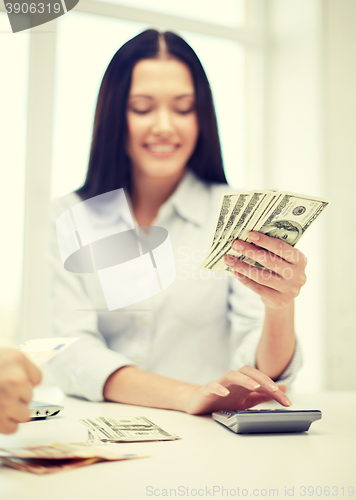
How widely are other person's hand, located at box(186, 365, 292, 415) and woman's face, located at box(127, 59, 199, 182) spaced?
0.62 meters

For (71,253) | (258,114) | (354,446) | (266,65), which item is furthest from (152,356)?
(266,65)

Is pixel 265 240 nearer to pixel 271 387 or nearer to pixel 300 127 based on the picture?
pixel 271 387

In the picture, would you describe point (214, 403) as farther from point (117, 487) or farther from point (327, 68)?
point (327, 68)

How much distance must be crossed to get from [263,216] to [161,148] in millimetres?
538

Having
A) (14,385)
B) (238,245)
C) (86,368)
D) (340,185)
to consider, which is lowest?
(86,368)

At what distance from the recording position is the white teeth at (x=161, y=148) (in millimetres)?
1055

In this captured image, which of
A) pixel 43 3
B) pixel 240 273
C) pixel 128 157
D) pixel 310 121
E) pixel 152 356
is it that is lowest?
pixel 152 356

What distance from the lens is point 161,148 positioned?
106 centimetres

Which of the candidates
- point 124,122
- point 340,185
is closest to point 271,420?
point 124,122

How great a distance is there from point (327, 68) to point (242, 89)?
43 centimetres

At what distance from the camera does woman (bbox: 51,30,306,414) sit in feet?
3.22

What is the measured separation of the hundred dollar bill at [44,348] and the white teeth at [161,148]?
66 cm

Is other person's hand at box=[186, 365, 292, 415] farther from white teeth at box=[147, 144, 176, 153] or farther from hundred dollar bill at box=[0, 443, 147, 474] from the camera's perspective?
white teeth at box=[147, 144, 176, 153]

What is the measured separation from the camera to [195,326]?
1.06 meters
